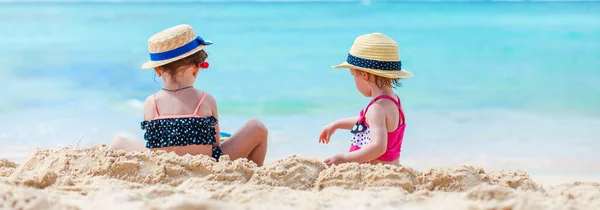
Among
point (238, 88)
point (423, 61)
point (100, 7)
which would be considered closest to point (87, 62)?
point (238, 88)

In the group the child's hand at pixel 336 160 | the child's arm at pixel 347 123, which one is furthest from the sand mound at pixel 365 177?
the child's arm at pixel 347 123

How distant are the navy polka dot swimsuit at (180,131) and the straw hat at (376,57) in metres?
0.75

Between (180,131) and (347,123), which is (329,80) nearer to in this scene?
(347,123)

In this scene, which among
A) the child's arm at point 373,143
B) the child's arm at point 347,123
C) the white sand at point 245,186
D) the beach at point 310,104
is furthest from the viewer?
the child's arm at point 347,123

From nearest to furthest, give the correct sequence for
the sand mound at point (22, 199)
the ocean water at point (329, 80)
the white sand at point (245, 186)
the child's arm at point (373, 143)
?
the sand mound at point (22, 199) → the white sand at point (245, 186) → the child's arm at point (373, 143) → the ocean water at point (329, 80)

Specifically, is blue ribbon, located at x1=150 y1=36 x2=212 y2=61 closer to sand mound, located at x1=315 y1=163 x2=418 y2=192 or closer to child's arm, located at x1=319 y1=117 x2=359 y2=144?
child's arm, located at x1=319 y1=117 x2=359 y2=144

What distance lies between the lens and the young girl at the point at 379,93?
138 inches

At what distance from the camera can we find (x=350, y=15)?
15875 millimetres

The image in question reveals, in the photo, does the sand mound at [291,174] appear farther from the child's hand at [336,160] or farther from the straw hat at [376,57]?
the straw hat at [376,57]

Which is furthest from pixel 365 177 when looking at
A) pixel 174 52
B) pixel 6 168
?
pixel 6 168

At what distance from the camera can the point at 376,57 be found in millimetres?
3646

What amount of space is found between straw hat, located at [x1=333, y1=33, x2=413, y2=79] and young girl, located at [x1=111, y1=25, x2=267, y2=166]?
57cm

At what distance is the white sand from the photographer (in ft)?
8.09

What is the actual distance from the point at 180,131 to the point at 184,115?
8 centimetres
